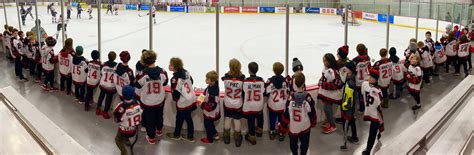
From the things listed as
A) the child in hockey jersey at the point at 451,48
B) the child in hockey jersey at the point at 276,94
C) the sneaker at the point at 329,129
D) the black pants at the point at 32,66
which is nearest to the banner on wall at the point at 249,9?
the child in hockey jersey at the point at 451,48

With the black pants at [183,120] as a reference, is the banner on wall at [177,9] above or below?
above

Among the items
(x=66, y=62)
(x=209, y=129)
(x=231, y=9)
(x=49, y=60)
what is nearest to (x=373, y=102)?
(x=209, y=129)

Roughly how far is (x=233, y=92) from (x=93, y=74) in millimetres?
2405

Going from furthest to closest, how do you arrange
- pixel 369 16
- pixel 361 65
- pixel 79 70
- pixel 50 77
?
pixel 369 16 → pixel 50 77 → pixel 79 70 → pixel 361 65

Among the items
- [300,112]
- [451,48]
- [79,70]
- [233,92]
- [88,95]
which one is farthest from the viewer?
[451,48]

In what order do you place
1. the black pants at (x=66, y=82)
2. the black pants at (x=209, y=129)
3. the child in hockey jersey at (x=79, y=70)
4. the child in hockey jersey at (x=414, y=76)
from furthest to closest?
1. the black pants at (x=66, y=82)
2. the child in hockey jersey at (x=79, y=70)
3. the child in hockey jersey at (x=414, y=76)
4. the black pants at (x=209, y=129)

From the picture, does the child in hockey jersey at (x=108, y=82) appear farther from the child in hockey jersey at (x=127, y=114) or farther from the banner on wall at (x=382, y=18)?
the banner on wall at (x=382, y=18)

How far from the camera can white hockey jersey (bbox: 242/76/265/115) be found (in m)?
4.67

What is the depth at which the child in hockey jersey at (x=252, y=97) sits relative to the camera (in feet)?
15.3

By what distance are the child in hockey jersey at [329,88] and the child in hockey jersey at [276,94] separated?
0.54 metres

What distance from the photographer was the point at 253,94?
4707 millimetres

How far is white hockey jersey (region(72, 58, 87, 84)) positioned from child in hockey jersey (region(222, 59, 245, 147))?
264 cm

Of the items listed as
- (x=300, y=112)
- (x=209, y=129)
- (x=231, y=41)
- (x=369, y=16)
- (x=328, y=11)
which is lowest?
(x=209, y=129)

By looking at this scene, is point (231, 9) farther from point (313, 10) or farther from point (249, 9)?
point (313, 10)
